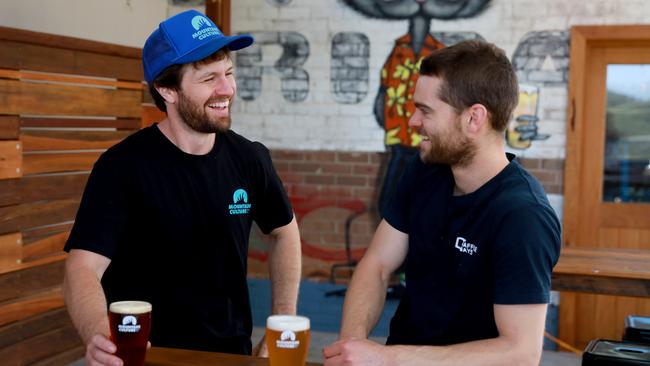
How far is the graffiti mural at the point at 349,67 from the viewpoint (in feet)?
19.9

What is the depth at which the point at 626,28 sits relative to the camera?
5.58 m

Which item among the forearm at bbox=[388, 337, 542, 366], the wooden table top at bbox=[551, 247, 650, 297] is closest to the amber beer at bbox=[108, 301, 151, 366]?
the forearm at bbox=[388, 337, 542, 366]

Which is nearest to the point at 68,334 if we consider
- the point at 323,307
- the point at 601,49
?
the point at 323,307

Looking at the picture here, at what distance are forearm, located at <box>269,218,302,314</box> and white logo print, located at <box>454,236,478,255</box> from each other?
2.41ft

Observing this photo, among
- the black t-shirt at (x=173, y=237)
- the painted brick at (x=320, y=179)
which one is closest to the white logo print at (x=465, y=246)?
the black t-shirt at (x=173, y=237)

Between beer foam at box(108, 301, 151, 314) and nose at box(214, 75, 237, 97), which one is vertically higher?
nose at box(214, 75, 237, 97)

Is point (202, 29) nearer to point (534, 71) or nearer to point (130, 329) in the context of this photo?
point (130, 329)

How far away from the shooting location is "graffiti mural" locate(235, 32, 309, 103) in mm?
6172

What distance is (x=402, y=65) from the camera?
19.7 feet

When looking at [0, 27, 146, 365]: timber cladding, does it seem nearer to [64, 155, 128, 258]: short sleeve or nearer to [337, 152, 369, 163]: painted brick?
[337, 152, 369, 163]: painted brick

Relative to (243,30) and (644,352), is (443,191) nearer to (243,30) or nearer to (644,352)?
(644,352)

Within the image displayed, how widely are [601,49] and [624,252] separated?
1.82 meters

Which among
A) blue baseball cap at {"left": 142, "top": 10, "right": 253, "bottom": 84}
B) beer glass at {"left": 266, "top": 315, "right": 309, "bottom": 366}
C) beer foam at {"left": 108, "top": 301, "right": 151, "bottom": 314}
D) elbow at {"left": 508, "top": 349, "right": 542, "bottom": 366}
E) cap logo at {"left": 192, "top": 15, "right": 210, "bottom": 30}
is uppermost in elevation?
cap logo at {"left": 192, "top": 15, "right": 210, "bottom": 30}

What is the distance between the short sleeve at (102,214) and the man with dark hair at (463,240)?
699 mm
